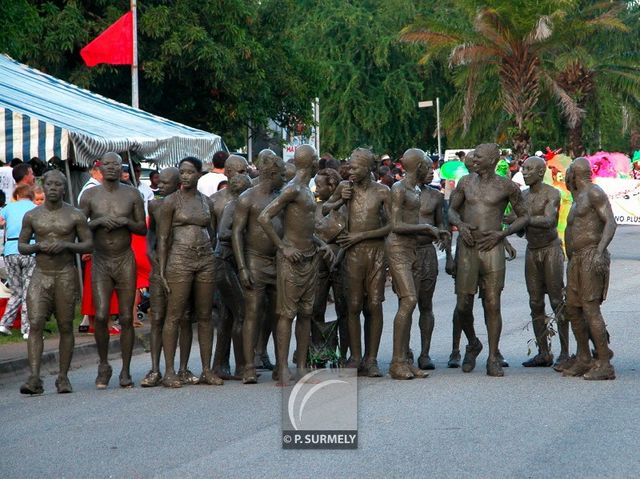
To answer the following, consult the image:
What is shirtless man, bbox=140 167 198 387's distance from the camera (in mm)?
11570

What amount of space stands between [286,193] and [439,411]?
250cm

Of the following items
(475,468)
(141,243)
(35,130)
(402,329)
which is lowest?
(475,468)

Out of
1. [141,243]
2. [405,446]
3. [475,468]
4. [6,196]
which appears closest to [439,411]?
[405,446]

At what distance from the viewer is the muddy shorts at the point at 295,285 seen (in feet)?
37.7

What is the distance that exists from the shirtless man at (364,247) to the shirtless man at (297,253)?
1.27ft

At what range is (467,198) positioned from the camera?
12.0 meters

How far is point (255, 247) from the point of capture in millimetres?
11695

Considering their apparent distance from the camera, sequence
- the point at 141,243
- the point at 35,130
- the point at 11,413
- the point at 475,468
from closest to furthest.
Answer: the point at 475,468 < the point at 11,413 < the point at 35,130 < the point at 141,243

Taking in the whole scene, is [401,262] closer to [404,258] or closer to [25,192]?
[404,258]

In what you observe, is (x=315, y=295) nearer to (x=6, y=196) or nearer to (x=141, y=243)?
(x=141, y=243)

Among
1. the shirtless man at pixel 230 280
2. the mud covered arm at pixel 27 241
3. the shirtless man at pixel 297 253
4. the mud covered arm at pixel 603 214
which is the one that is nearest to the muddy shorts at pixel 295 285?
the shirtless man at pixel 297 253

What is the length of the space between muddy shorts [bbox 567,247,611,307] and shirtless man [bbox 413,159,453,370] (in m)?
1.23

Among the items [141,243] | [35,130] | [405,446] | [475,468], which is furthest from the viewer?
[141,243]

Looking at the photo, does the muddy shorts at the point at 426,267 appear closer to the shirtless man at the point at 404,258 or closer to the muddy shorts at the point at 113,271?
the shirtless man at the point at 404,258
